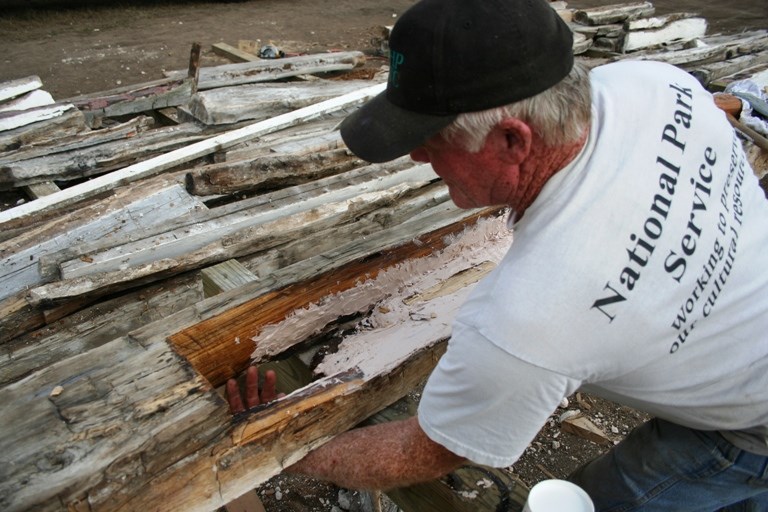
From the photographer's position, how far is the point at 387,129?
4.98ft

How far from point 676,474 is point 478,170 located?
1.10m

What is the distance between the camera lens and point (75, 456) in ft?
4.52

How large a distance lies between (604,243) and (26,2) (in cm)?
1123

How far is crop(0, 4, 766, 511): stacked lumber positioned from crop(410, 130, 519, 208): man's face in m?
0.63

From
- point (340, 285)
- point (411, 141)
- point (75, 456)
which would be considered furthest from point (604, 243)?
point (75, 456)

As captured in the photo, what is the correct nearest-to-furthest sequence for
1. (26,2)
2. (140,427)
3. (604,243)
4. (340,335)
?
(604,243), (140,427), (340,335), (26,2)

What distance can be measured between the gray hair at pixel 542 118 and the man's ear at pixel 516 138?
0.07 ft

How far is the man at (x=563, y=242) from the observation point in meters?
1.33

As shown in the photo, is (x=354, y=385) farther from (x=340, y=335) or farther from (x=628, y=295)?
(x=628, y=295)

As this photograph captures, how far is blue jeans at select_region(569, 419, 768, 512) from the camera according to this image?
175 centimetres

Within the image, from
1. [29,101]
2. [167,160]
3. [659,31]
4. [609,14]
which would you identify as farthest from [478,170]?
[609,14]

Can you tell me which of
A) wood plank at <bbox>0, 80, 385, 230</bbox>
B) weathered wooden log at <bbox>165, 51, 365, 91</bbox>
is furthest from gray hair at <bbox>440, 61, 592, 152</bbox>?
weathered wooden log at <bbox>165, 51, 365, 91</bbox>

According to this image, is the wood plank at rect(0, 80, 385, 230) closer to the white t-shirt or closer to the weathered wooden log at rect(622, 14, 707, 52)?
the white t-shirt

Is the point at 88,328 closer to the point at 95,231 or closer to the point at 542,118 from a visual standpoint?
the point at 95,231
